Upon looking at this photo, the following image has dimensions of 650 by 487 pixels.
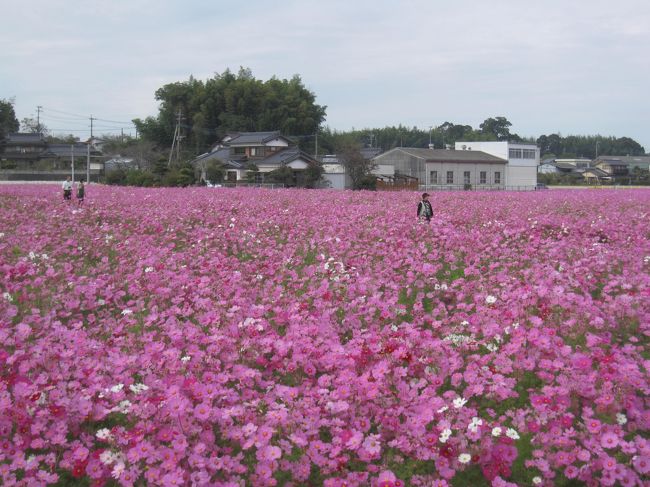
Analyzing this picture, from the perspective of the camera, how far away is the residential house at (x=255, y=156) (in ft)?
167

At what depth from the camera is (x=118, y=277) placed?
739 centimetres

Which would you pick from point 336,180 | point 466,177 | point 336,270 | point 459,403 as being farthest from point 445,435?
point 466,177

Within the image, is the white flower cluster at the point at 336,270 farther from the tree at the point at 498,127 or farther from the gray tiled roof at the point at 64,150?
the tree at the point at 498,127

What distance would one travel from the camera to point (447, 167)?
2299 inches

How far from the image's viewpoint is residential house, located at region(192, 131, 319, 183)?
167 feet

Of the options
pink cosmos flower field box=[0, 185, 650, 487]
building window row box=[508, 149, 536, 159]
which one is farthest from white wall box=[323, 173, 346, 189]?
pink cosmos flower field box=[0, 185, 650, 487]

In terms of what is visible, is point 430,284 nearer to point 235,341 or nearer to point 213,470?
point 235,341

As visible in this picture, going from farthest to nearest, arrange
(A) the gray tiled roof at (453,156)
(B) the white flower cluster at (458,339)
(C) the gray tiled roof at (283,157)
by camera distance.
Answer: (A) the gray tiled roof at (453,156) < (C) the gray tiled roof at (283,157) < (B) the white flower cluster at (458,339)

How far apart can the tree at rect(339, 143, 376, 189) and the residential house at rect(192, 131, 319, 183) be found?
12.5ft

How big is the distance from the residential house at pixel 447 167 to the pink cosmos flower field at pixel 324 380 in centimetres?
5008

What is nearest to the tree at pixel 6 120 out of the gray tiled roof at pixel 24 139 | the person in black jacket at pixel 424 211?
the gray tiled roof at pixel 24 139

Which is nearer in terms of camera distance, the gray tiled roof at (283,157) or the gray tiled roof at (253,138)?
the gray tiled roof at (283,157)

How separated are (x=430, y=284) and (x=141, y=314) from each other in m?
3.32

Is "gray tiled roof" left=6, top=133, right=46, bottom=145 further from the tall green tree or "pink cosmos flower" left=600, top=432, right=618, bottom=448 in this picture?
"pink cosmos flower" left=600, top=432, right=618, bottom=448
